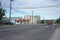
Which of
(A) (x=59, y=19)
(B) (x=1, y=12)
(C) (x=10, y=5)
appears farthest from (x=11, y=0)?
(A) (x=59, y=19)

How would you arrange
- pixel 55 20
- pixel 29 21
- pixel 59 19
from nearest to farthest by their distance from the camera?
pixel 29 21 → pixel 59 19 → pixel 55 20

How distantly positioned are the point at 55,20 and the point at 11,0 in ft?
457

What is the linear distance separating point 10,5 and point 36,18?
361ft

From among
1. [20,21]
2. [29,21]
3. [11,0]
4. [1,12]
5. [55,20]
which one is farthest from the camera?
[55,20]

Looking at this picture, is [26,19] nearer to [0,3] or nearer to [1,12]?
[1,12]

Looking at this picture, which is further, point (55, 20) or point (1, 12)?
point (55, 20)

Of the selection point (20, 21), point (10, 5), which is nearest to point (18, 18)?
point (20, 21)

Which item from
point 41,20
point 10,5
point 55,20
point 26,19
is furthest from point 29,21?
point 10,5

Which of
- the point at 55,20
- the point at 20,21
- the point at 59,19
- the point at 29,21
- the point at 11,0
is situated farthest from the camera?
the point at 55,20

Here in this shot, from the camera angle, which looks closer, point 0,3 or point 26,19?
point 0,3

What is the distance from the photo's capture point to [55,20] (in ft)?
649

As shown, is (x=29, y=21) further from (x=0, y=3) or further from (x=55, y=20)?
(x=0, y=3)

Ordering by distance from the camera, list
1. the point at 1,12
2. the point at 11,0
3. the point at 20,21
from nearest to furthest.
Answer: the point at 11,0 → the point at 1,12 → the point at 20,21

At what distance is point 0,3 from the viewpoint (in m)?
62.7
